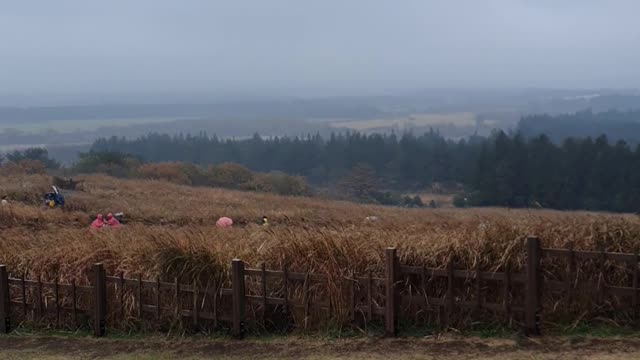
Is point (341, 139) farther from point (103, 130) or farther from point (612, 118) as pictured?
point (103, 130)

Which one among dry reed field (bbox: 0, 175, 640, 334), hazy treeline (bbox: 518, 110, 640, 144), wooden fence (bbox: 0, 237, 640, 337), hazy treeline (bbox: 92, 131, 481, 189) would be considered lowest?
hazy treeline (bbox: 92, 131, 481, 189)

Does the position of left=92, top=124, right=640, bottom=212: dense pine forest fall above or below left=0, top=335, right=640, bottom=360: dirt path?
below

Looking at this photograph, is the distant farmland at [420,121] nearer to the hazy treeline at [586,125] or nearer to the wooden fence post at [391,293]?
the hazy treeline at [586,125]

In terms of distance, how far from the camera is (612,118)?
109 meters

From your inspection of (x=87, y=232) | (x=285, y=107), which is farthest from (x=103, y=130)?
(x=87, y=232)

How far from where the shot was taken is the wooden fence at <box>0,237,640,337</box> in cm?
666

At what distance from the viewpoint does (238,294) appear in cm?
709

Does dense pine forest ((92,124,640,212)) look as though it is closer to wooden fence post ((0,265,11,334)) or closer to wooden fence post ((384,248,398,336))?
wooden fence post ((384,248,398,336))

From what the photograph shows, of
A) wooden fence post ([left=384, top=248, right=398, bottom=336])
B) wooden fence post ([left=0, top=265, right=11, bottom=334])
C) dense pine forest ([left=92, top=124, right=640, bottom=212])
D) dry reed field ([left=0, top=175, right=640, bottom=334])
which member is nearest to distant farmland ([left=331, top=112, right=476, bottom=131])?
dense pine forest ([left=92, top=124, right=640, bottom=212])

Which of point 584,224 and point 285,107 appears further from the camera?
point 285,107

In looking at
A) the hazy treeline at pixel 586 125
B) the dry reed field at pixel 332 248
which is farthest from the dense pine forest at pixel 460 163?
the hazy treeline at pixel 586 125

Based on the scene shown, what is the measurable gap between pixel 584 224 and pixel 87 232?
5987 mm

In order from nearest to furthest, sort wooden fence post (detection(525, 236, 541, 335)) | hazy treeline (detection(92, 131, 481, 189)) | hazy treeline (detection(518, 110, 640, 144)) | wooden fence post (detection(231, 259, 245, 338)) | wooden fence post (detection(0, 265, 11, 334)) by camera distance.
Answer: wooden fence post (detection(525, 236, 541, 335))
wooden fence post (detection(231, 259, 245, 338))
wooden fence post (detection(0, 265, 11, 334))
hazy treeline (detection(92, 131, 481, 189))
hazy treeline (detection(518, 110, 640, 144))

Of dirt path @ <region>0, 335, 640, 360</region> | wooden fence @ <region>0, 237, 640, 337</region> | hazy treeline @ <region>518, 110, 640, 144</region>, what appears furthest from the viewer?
hazy treeline @ <region>518, 110, 640, 144</region>
